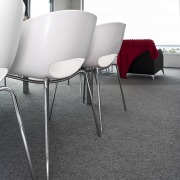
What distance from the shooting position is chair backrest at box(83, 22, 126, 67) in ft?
5.11

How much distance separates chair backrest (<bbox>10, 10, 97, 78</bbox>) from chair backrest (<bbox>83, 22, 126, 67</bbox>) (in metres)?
0.48

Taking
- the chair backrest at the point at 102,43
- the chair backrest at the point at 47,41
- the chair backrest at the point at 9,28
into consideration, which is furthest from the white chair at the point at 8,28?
the chair backrest at the point at 102,43

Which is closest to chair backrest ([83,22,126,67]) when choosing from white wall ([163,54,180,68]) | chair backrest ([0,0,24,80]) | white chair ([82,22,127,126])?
white chair ([82,22,127,126])

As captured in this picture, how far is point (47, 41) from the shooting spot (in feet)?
3.13

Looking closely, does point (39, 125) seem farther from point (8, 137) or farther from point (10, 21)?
point (10, 21)

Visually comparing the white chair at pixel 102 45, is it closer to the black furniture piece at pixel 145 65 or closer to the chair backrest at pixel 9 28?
the chair backrest at pixel 9 28

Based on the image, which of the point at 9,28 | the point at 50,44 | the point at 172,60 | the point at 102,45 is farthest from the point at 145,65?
the point at 9,28

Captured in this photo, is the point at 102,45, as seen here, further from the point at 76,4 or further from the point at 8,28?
the point at 76,4

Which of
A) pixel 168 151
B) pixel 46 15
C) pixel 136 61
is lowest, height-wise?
pixel 168 151

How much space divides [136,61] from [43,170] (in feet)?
10.7

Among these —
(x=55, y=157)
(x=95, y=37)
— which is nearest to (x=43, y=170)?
(x=55, y=157)

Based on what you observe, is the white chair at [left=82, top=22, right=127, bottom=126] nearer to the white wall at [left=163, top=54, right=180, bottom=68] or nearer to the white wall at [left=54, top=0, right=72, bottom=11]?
the white wall at [left=163, top=54, right=180, bottom=68]

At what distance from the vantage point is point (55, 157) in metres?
1.17

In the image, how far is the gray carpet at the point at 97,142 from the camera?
1.05 meters
